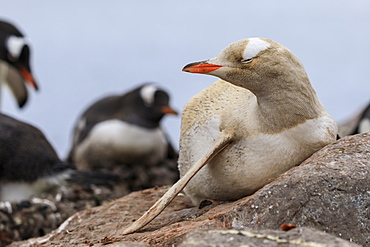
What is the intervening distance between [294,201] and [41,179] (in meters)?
4.53

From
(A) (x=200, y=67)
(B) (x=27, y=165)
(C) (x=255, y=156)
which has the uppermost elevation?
(A) (x=200, y=67)

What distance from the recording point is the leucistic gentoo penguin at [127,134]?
31.9ft

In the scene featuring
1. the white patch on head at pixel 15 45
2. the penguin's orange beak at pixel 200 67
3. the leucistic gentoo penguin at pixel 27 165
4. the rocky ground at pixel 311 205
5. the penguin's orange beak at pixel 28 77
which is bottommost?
the leucistic gentoo penguin at pixel 27 165

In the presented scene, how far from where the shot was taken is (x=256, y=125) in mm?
3295

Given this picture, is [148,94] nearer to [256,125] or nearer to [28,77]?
[28,77]

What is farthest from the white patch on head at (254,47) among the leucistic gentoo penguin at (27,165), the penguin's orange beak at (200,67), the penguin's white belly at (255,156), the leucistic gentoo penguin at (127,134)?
the leucistic gentoo penguin at (127,134)

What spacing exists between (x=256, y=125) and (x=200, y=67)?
1.49 feet

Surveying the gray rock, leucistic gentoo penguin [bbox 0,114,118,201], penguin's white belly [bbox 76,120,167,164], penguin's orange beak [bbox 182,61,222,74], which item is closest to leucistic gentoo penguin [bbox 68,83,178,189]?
penguin's white belly [bbox 76,120,167,164]

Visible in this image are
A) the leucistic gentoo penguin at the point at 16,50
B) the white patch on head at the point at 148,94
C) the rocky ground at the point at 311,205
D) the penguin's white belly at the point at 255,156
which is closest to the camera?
the rocky ground at the point at 311,205

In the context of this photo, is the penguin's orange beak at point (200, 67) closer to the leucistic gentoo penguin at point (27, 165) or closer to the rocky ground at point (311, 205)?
the rocky ground at point (311, 205)

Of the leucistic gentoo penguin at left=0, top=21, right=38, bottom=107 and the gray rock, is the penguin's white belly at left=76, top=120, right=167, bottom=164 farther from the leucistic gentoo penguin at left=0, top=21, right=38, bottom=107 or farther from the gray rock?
the gray rock

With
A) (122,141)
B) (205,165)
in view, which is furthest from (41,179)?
(205,165)

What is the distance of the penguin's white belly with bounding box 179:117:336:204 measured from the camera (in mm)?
3246

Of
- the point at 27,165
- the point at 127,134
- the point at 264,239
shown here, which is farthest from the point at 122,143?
the point at 264,239
